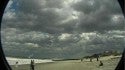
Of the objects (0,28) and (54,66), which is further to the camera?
(54,66)

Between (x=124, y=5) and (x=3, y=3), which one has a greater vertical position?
(x=3, y=3)

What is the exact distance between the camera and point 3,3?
246 centimetres

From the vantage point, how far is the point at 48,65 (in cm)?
1562

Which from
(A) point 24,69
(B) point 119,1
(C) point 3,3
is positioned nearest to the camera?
(B) point 119,1

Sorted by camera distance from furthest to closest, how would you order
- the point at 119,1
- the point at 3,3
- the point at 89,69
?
the point at 89,69
the point at 3,3
the point at 119,1

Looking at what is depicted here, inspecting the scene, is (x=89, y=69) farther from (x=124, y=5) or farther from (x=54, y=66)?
(x=124, y=5)

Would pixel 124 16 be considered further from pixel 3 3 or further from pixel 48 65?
pixel 48 65

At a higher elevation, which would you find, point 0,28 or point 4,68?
point 0,28

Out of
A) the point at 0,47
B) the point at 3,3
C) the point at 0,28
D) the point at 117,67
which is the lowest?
the point at 117,67

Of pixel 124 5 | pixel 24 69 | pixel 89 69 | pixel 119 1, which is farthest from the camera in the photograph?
pixel 89 69

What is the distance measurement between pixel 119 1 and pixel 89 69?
1267 centimetres

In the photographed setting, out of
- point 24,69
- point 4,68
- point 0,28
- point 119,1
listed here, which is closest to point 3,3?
→ point 0,28

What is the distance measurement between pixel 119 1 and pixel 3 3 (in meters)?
0.93

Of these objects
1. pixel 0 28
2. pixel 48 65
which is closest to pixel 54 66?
pixel 48 65
